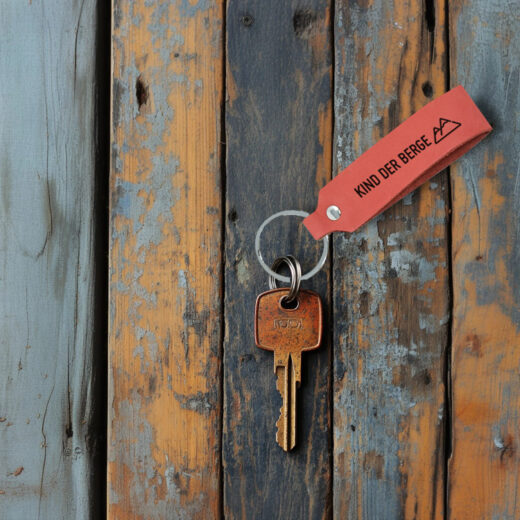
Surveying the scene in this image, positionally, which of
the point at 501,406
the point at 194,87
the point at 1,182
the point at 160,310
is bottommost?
the point at 501,406

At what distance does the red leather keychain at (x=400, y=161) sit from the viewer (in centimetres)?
69

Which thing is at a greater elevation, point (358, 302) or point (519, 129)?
point (519, 129)

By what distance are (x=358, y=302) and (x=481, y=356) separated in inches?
6.8

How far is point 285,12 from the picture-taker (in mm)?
747

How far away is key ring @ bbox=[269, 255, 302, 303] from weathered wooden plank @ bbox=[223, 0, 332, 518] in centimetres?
2

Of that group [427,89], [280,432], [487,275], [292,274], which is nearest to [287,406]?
[280,432]

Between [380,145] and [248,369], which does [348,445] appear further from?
[380,145]

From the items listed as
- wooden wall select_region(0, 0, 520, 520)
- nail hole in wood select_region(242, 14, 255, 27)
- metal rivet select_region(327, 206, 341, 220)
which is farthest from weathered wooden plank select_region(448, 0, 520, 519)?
nail hole in wood select_region(242, 14, 255, 27)

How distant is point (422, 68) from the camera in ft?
2.39

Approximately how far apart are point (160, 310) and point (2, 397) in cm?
26

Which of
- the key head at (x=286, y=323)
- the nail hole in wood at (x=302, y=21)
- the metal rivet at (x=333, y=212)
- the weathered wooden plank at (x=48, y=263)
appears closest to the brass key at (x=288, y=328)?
the key head at (x=286, y=323)

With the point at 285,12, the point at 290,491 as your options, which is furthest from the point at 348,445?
the point at 285,12

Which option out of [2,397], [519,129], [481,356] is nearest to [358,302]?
[481,356]

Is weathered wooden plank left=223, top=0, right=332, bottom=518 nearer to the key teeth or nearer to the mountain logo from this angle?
the key teeth
